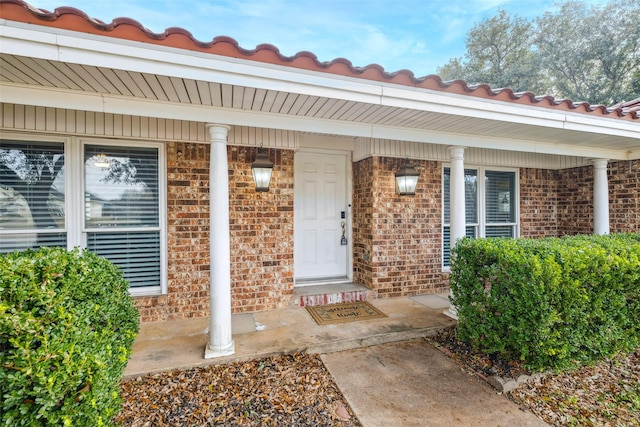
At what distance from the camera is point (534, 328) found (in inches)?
98.0

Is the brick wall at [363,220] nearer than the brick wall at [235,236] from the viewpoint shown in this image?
No

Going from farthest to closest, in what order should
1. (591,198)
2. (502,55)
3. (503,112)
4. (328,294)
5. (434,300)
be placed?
(502,55), (591,198), (434,300), (328,294), (503,112)

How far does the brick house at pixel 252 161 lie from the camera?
2.36 metres

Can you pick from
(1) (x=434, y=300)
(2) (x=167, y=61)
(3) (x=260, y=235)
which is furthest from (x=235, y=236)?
(1) (x=434, y=300)

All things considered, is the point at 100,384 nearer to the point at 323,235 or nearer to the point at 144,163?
the point at 144,163

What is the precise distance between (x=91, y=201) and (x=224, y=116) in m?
2.10

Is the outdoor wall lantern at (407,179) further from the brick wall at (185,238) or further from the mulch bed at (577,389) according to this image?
the brick wall at (185,238)

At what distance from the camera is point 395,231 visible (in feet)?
16.1

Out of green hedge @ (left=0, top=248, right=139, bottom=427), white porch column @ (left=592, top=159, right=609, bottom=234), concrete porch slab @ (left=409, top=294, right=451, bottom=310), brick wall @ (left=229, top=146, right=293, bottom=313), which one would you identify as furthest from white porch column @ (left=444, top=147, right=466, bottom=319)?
green hedge @ (left=0, top=248, right=139, bottom=427)

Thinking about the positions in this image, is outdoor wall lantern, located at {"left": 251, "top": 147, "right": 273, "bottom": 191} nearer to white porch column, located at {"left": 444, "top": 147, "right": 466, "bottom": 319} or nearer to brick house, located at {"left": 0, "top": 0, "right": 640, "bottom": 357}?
brick house, located at {"left": 0, "top": 0, "right": 640, "bottom": 357}

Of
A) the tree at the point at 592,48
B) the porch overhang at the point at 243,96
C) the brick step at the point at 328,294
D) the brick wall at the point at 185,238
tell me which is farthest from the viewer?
the tree at the point at 592,48

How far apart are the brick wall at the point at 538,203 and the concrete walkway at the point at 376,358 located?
301 centimetres

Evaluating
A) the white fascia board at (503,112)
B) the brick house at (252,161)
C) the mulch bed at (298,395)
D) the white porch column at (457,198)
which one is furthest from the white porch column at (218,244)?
the white porch column at (457,198)

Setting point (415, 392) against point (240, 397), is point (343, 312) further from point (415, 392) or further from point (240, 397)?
point (240, 397)
